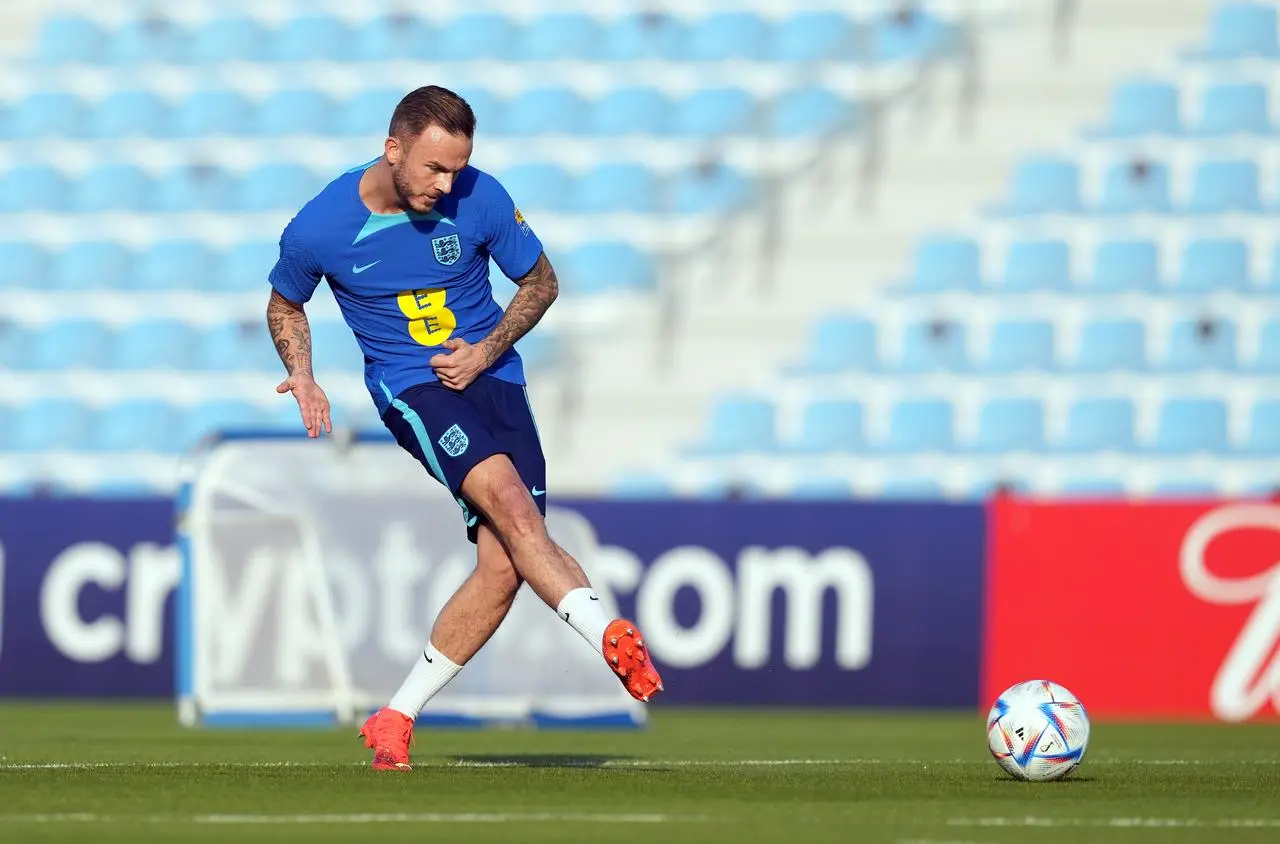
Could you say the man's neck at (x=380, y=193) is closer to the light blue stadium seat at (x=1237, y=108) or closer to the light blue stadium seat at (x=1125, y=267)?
the light blue stadium seat at (x=1125, y=267)

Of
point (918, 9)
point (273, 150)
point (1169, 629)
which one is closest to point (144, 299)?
point (273, 150)

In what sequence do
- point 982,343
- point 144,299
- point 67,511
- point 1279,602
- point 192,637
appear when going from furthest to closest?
Result: point 144,299 → point 982,343 → point 67,511 → point 1279,602 → point 192,637

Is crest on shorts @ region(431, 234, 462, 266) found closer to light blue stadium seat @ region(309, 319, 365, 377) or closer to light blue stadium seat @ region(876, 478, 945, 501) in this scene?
light blue stadium seat @ region(876, 478, 945, 501)

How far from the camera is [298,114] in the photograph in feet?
62.2

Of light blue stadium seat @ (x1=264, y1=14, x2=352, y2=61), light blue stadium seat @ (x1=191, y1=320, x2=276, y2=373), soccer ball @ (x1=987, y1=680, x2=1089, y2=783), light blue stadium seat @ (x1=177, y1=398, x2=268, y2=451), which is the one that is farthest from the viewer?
light blue stadium seat @ (x1=264, y1=14, x2=352, y2=61)

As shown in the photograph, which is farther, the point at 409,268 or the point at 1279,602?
the point at 1279,602

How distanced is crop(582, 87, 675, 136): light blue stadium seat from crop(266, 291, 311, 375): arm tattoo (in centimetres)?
1135

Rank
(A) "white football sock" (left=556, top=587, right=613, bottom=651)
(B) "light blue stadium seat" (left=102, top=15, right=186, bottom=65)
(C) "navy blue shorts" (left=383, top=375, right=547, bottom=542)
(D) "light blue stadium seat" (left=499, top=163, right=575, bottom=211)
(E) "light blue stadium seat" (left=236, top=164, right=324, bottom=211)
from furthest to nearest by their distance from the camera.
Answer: (B) "light blue stadium seat" (left=102, top=15, right=186, bottom=65) → (E) "light blue stadium seat" (left=236, top=164, right=324, bottom=211) → (D) "light blue stadium seat" (left=499, top=163, right=575, bottom=211) → (C) "navy blue shorts" (left=383, top=375, right=547, bottom=542) → (A) "white football sock" (left=556, top=587, right=613, bottom=651)

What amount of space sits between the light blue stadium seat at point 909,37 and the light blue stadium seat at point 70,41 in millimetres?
6989

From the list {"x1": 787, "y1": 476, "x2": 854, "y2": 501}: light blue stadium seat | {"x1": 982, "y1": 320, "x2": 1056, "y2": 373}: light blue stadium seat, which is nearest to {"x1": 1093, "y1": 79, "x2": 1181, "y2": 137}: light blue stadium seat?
{"x1": 982, "y1": 320, "x2": 1056, "y2": 373}: light blue stadium seat

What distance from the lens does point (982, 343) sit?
52.4ft

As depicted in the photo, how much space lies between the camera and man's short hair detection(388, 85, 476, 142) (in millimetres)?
6602

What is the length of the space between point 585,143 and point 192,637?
26.7ft

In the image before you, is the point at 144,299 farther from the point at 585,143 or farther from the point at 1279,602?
the point at 1279,602
